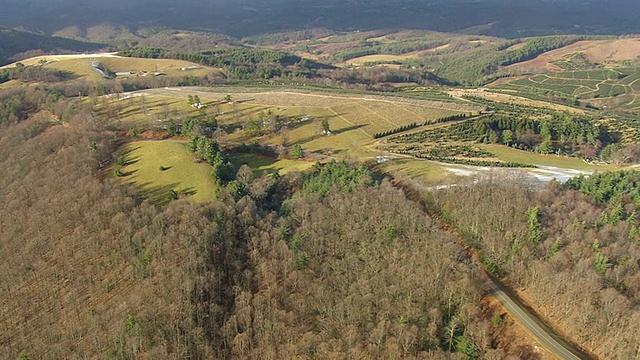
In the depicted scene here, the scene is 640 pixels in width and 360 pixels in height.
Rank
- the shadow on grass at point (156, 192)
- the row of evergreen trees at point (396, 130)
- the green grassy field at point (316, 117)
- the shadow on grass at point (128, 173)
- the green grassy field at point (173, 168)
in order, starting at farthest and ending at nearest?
the row of evergreen trees at point (396, 130) → the green grassy field at point (316, 117) → the shadow on grass at point (128, 173) → the green grassy field at point (173, 168) → the shadow on grass at point (156, 192)

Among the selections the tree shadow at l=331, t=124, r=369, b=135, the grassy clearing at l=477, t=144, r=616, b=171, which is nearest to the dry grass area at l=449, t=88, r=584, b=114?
the grassy clearing at l=477, t=144, r=616, b=171

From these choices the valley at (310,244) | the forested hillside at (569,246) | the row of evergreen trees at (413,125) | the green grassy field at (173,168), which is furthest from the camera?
the row of evergreen trees at (413,125)

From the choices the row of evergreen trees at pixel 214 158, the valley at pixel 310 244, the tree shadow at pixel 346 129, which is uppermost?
A: the tree shadow at pixel 346 129

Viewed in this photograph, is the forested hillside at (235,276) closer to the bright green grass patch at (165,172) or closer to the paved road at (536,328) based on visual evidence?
the paved road at (536,328)

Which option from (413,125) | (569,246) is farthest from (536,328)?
(413,125)

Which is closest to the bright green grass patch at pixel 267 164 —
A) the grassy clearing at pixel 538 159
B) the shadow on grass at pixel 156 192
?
the shadow on grass at pixel 156 192

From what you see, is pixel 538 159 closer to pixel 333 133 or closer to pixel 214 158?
pixel 333 133

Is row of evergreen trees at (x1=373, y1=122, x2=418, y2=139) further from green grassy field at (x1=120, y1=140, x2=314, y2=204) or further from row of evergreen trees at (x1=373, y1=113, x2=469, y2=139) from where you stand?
green grassy field at (x1=120, y1=140, x2=314, y2=204)
